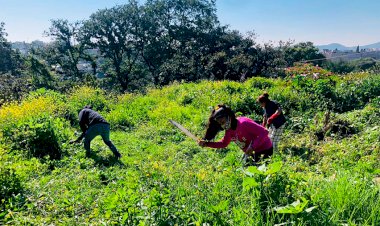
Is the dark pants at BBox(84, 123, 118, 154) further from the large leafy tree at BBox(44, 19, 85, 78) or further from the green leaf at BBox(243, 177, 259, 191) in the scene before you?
the large leafy tree at BBox(44, 19, 85, 78)

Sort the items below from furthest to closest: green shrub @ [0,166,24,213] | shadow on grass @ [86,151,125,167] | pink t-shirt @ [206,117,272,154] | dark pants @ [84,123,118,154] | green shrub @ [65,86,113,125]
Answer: green shrub @ [65,86,113,125] → dark pants @ [84,123,118,154] → shadow on grass @ [86,151,125,167] → green shrub @ [0,166,24,213] → pink t-shirt @ [206,117,272,154]

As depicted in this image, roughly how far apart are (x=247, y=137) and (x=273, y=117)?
2.43m

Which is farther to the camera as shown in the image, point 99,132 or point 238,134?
point 99,132

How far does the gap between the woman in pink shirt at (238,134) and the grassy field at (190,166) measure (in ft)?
1.18

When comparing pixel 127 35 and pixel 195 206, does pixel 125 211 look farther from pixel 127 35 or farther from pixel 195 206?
pixel 127 35

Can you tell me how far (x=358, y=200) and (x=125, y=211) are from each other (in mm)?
2252

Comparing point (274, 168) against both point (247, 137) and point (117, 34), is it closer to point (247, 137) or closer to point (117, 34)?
point (247, 137)

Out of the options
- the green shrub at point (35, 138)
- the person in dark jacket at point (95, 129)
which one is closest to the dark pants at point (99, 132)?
the person in dark jacket at point (95, 129)

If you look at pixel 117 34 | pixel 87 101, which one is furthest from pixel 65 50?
pixel 87 101

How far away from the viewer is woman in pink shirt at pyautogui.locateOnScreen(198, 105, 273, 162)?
12.9ft

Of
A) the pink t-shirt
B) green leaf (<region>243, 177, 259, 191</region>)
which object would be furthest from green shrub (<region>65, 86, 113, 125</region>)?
green leaf (<region>243, 177, 259, 191</region>)

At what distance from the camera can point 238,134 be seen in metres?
4.16

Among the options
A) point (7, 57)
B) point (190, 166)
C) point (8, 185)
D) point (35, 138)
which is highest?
point (7, 57)

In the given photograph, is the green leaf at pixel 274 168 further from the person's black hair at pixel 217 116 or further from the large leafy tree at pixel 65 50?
the large leafy tree at pixel 65 50
